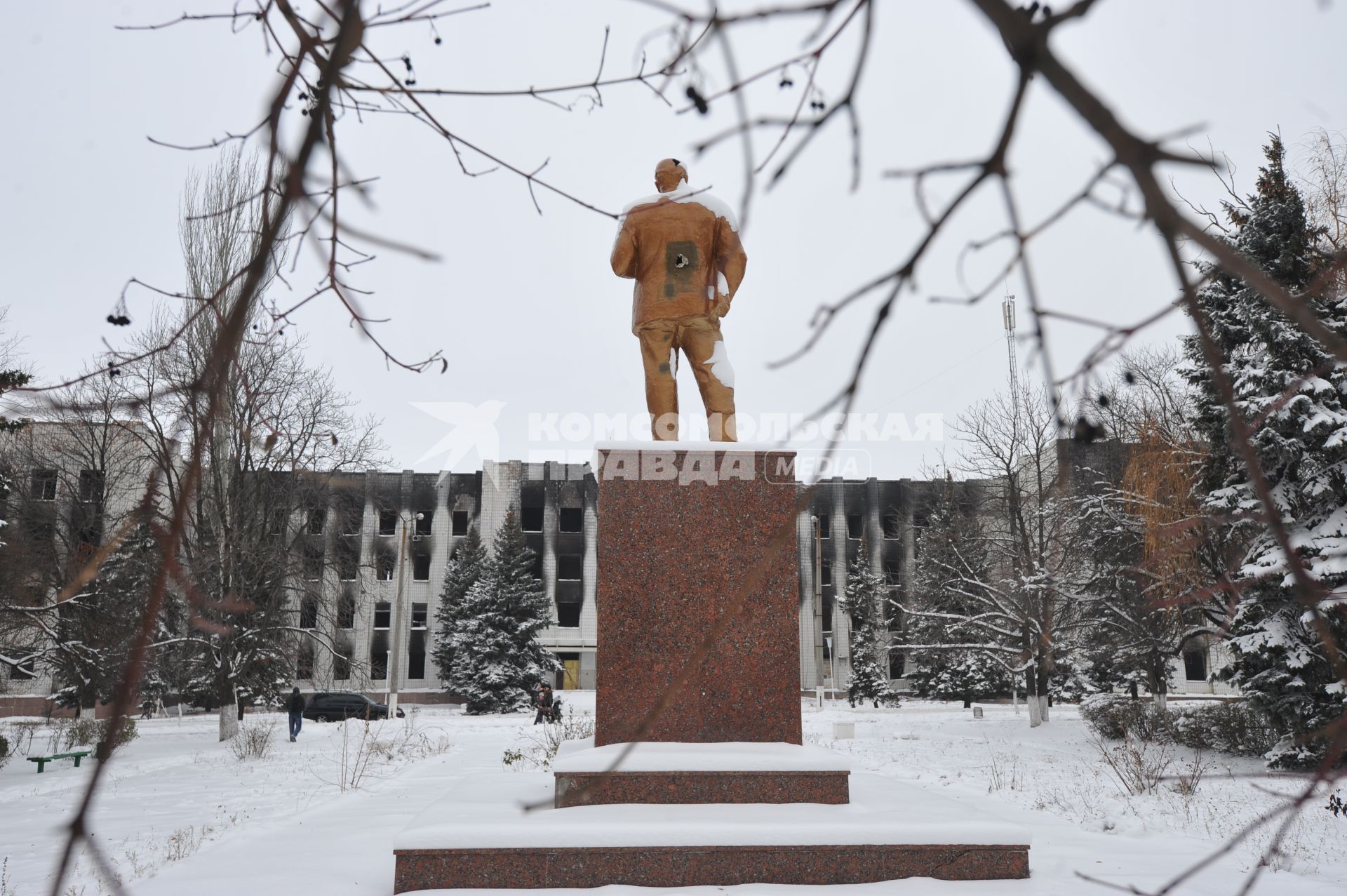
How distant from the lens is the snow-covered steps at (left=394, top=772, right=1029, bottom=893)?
463cm

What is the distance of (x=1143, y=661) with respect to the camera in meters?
19.2

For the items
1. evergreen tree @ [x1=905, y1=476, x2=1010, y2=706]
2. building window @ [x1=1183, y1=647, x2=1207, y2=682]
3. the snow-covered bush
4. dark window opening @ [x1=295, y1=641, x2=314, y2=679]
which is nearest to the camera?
the snow-covered bush

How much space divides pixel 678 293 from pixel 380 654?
36.8 meters

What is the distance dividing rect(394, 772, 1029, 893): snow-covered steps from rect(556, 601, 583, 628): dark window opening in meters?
36.2

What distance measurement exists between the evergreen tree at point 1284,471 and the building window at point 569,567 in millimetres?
30983

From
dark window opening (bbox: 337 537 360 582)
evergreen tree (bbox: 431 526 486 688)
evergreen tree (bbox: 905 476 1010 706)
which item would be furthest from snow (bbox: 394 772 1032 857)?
evergreen tree (bbox: 431 526 486 688)

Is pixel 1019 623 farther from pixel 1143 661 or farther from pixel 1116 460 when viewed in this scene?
pixel 1116 460

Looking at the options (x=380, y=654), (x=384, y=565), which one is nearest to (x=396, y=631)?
(x=384, y=565)

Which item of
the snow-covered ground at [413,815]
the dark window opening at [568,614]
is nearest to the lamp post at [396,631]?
the snow-covered ground at [413,815]

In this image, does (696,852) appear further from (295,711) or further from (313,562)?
(313,562)

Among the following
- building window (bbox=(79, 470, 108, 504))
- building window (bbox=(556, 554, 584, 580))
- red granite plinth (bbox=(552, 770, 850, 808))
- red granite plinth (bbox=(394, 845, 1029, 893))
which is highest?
building window (bbox=(79, 470, 108, 504))

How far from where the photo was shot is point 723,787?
549 centimetres

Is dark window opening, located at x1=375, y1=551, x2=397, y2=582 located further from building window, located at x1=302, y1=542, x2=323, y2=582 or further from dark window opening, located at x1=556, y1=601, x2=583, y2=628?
dark window opening, located at x1=556, y1=601, x2=583, y2=628

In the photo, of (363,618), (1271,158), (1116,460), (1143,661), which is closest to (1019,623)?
(1143,661)
